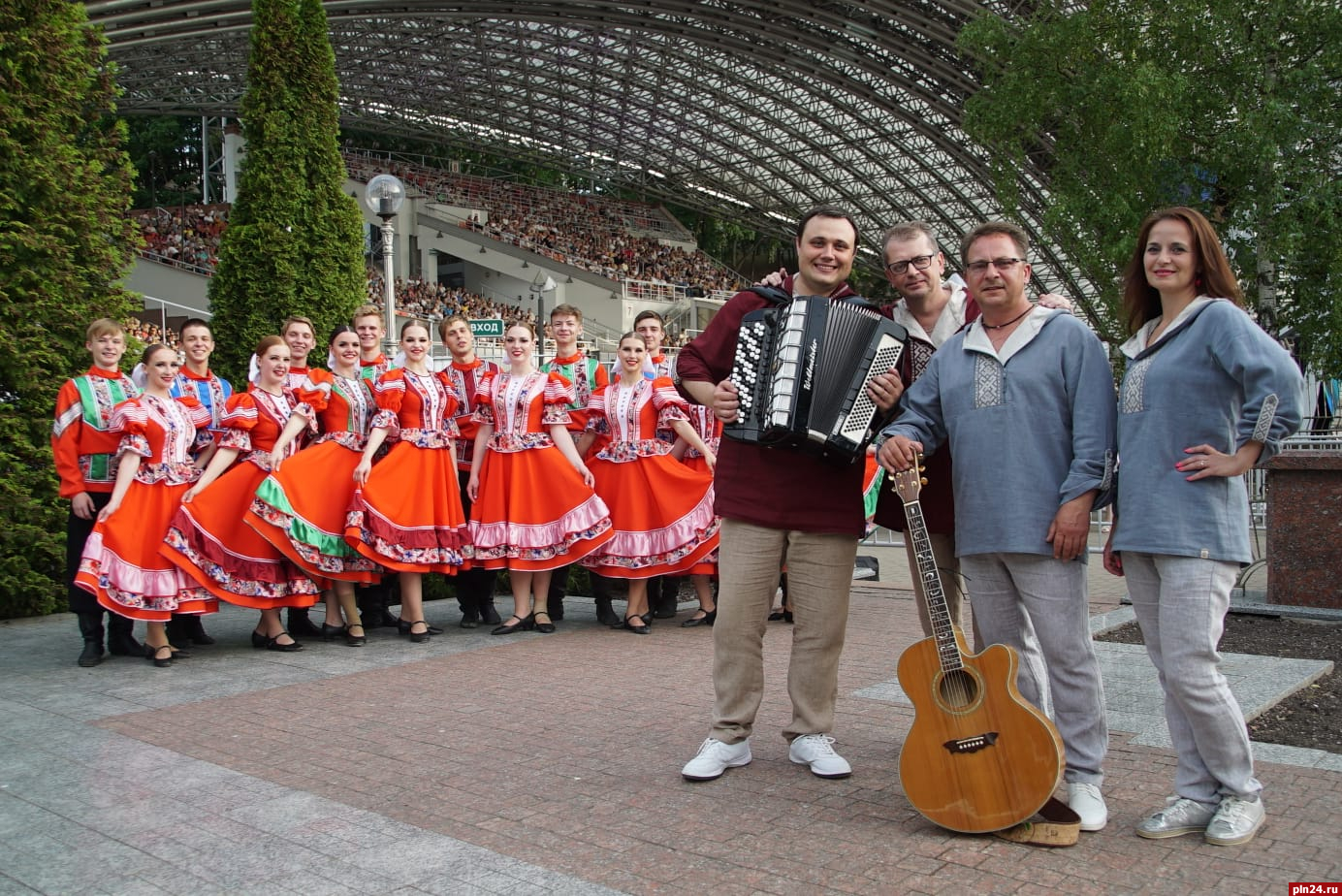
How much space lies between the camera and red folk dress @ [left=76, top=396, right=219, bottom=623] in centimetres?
689

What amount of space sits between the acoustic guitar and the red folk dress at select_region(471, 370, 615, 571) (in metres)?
4.37

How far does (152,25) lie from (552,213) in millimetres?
30036

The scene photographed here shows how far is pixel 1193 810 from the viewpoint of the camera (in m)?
3.58

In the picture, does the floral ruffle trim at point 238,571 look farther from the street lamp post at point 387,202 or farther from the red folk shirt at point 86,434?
the street lamp post at point 387,202

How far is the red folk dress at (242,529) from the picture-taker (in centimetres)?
717

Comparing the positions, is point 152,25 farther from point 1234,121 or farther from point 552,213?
point 552,213

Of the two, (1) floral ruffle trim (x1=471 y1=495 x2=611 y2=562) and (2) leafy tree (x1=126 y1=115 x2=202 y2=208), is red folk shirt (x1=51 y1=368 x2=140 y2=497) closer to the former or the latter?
(1) floral ruffle trim (x1=471 y1=495 x2=611 y2=562)

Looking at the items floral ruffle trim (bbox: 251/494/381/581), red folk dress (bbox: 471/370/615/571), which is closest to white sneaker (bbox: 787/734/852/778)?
red folk dress (bbox: 471/370/615/571)

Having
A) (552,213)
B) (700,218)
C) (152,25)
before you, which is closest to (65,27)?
(152,25)

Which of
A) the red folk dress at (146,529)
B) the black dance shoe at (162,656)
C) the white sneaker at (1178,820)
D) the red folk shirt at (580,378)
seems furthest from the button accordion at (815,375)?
the black dance shoe at (162,656)

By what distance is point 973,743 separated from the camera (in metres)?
3.60

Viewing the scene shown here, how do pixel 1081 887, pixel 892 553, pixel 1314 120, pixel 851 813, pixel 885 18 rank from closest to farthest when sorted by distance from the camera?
pixel 1081 887 → pixel 851 813 → pixel 892 553 → pixel 1314 120 → pixel 885 18

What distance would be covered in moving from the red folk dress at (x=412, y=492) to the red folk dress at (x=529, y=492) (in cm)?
23

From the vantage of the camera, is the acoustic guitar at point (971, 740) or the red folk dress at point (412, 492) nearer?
the acoustic guitar at point (971, 740)
